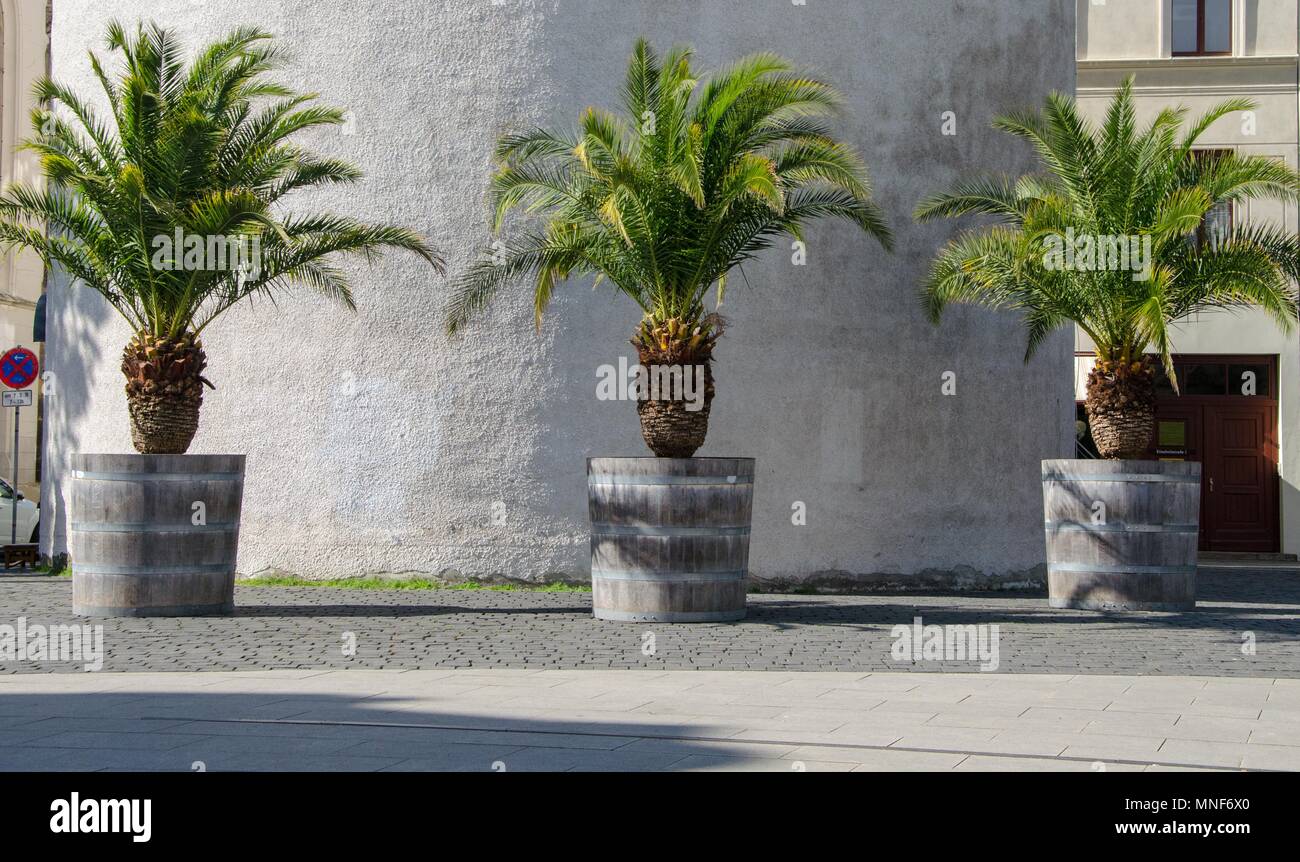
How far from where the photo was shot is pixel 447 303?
1547 centimetres

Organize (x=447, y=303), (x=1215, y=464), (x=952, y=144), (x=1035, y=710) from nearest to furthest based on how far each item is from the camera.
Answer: (x=1035, y=710) → (x=447, y=303) → (x=952, y=144) → (x=1215, y=464)

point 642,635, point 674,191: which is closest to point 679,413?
point 674,191

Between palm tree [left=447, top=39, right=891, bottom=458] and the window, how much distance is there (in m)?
13.9

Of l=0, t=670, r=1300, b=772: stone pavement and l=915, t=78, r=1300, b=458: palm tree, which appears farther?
l=915, t=78, r=1300, b=458: palm tree

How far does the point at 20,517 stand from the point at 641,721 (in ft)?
58.9

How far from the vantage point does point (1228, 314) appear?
2386 centimetres

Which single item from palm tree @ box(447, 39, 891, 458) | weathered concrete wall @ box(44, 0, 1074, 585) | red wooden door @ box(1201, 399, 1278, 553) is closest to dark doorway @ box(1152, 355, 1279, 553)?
red wooden door @ box(1201, 399, 1278, 553)

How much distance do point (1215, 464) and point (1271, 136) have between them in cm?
552

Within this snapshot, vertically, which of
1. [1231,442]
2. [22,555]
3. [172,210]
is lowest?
[22,555]

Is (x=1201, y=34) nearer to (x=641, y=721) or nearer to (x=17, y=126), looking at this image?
(x=641, y=721)

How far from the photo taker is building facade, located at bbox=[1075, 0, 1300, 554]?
2350cm

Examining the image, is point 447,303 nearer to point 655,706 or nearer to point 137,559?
point 137,559

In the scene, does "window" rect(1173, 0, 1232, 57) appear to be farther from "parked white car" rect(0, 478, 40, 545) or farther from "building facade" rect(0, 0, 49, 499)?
"building facade" rect(0, 0, 49, 499)
